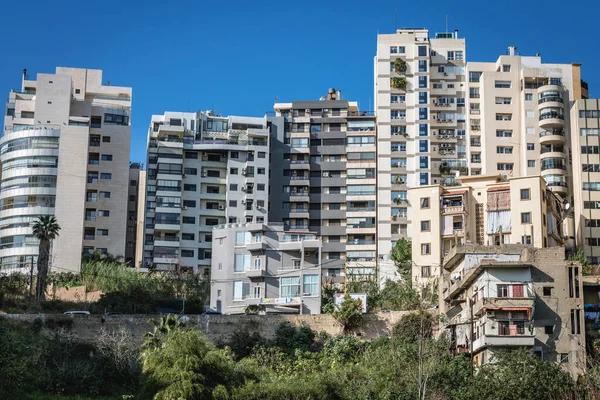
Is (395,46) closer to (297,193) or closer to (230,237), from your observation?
(297,193)

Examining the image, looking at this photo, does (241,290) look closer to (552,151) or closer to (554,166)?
(554,166)

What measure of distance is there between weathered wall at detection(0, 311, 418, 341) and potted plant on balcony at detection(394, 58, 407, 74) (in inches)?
1702

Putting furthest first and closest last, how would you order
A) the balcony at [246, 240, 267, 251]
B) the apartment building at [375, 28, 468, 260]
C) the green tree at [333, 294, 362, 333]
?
1. the apartment building at [375, 28, 468, 260]
2. the balcony at [246, 240, 267, 251]
3. the green tree at [333, 294, 362, 333]

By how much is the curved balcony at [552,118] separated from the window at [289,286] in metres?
37.0

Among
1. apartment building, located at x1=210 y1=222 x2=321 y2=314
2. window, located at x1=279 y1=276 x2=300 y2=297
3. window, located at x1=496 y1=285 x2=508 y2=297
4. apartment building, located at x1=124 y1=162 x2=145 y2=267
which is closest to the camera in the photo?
window, located at x1=496 y1=285 x2=508 y2=297

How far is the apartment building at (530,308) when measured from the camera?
213ft

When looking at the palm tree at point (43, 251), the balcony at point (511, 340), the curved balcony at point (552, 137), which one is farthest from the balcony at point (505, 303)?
the curved balcony at point (552, 137)

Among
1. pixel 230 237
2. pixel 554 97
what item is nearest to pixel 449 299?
pixel 230 237

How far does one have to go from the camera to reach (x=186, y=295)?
308ft

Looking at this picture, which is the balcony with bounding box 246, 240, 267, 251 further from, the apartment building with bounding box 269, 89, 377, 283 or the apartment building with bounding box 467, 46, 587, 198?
the apartment building with bounding box 467, 46, 587, 198

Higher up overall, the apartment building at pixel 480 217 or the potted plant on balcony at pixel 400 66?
the potted plant on balcony at pixel 400 66

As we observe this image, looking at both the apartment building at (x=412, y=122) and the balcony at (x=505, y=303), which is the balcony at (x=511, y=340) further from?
the apartment building at (x=412, y=122)

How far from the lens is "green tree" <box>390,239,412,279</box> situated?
95875mm

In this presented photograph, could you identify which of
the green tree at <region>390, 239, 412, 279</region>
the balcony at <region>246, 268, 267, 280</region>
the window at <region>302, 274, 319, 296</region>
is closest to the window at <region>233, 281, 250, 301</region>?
the balcony at <region>246, 268, 267, 280</region>
